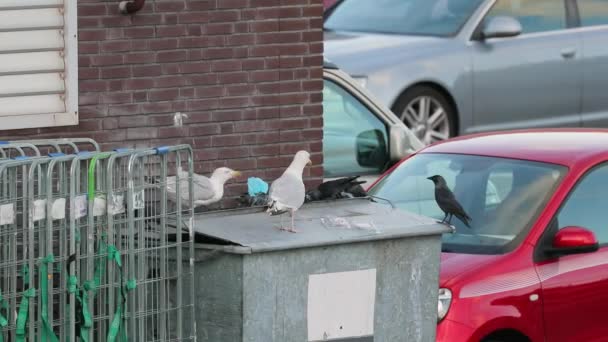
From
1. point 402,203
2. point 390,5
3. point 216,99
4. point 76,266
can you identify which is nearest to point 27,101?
point 216,99

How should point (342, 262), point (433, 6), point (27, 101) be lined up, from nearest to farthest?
point (342, 262), point (27, 101), point (433, 6)

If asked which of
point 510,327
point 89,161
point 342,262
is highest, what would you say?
point 89,161

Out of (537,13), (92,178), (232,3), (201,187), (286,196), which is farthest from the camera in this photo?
(537,13)

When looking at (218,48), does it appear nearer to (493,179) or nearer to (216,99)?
(216,99)

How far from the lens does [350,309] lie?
21.5ft

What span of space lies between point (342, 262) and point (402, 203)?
2.44 meters

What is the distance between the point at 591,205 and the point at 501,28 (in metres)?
6.66

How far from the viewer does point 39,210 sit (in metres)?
6.04

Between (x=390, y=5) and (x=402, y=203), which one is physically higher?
(x=390, y=5)

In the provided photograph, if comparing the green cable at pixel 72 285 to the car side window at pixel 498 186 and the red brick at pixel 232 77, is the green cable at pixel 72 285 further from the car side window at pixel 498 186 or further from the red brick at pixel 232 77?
the car side window at pixel 498 186

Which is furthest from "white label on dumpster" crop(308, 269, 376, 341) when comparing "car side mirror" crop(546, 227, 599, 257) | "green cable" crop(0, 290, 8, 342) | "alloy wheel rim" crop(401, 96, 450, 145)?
"alloy wheel rim" crop(401, 96, 450, 145)

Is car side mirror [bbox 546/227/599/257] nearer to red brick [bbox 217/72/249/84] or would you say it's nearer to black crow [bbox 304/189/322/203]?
black crow [bbox 304/189/322/203]

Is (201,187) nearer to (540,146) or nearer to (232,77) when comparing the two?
(232,77)

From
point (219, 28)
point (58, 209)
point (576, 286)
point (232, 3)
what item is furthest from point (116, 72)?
point (576, 286)
